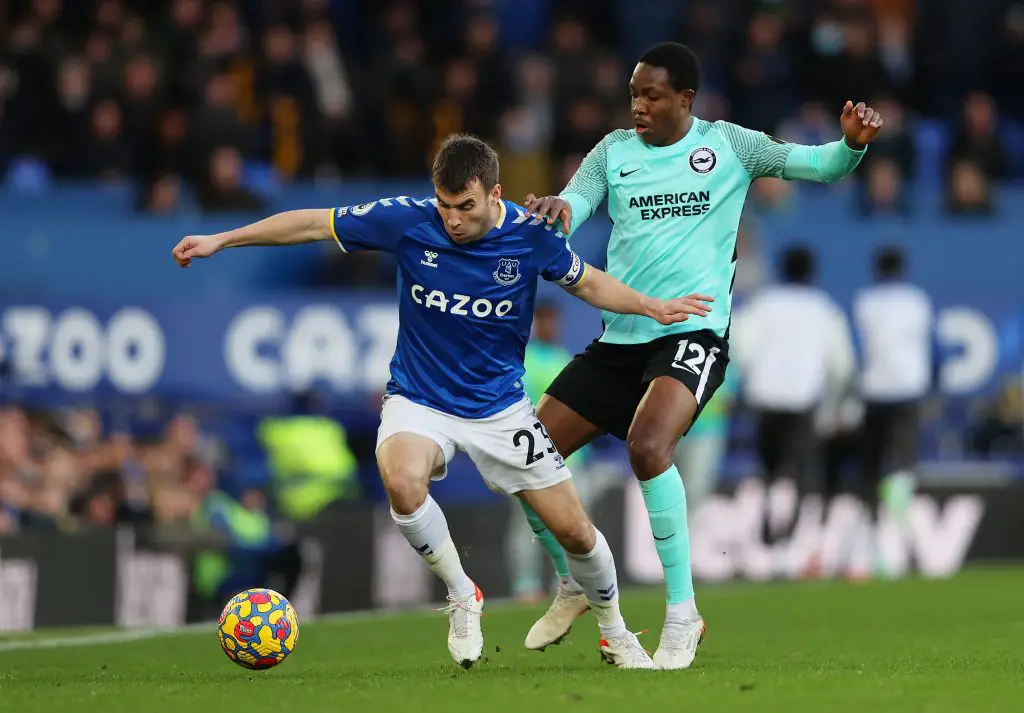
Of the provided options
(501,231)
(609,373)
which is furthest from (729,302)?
(501,231)

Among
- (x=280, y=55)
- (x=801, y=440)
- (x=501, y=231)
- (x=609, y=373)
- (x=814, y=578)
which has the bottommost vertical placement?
(x=814, y=578)

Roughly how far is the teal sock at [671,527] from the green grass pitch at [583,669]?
0.42m

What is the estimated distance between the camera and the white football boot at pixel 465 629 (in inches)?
→ 318

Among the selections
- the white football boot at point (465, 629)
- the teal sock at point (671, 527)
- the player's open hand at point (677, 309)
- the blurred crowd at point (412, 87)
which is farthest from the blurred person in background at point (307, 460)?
the player's open hand at point (677, 309)

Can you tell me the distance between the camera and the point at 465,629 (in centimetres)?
811

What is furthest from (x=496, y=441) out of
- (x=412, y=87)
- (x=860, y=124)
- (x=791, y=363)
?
(x=412, y=87)

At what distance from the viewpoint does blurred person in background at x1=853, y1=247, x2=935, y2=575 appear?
16.0m

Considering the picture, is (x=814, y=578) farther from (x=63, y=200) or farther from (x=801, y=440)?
(x=63, y=200)

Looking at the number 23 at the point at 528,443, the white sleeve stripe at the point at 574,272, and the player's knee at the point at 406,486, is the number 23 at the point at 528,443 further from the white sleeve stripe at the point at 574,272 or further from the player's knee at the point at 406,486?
the white sleeve stripe at the point at 574,272

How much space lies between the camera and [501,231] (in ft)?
27.0

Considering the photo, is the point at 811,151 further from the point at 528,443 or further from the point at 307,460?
the point at 307,460

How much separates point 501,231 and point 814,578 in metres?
8.69

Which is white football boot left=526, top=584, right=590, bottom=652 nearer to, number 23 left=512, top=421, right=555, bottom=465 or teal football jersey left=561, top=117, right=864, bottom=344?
number 23 left=512, top=421, right=555, bottom=465

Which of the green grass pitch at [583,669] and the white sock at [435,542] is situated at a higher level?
the white sock at [435,542]
